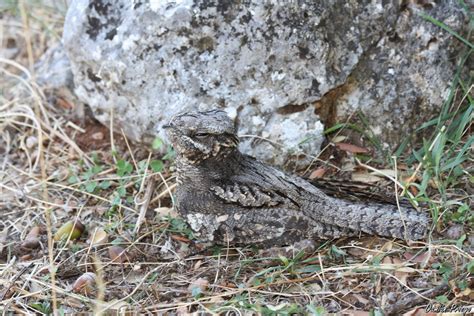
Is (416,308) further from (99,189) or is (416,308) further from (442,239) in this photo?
(99,189)

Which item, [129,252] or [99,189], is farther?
[99,189]

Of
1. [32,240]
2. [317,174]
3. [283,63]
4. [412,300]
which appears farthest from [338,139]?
[32,240]

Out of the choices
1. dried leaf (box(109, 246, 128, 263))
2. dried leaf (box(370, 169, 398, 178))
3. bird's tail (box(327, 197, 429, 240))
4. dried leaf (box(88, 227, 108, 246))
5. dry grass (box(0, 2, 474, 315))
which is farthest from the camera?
dried leaf (box(370, 169, 398, 178))

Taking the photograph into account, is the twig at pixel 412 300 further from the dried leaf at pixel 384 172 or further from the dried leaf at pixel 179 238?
the dried leaf at pixel 179 238

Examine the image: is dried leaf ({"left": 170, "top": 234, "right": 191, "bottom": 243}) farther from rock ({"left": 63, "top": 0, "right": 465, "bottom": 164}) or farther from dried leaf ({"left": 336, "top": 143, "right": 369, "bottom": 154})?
dried leaf ({"left": 336, "top": 143, "right": 369, "bottom": 154})

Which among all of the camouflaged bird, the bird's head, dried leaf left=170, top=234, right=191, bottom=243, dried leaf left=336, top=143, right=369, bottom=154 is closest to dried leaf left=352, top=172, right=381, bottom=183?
dried leaf left=336, top=143, right=369, bottom=154

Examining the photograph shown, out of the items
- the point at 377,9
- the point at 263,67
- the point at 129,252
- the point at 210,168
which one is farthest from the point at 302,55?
the point at 129,252
